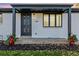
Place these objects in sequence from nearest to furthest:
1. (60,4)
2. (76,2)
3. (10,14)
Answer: (60,4)
(76,2)
(10,14)

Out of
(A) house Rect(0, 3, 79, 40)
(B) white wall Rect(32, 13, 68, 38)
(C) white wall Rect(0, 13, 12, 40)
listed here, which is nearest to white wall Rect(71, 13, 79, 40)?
(A) house Rect(0, 3, 79, 40)

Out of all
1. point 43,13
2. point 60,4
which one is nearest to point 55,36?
point 43,13

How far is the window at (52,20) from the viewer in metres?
26.5

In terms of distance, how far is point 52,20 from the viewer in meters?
26.7

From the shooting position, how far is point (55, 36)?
26.2m

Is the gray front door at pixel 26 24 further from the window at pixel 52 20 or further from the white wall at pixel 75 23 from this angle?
the white wall at pixel 75 23

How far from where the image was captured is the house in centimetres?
2578

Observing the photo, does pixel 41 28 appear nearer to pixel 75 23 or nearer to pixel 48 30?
pixel 48 30

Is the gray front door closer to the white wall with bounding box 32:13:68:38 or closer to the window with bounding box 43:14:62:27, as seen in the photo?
the white wall with bounding box 32:13:68:38

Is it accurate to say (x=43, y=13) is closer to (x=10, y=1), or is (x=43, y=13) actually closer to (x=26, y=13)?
(x=26, y=13)

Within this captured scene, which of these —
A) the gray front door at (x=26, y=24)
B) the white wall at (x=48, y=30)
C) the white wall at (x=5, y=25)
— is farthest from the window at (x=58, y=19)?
the white wall at (x=5, y=25)

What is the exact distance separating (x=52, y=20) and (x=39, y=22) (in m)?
1.35

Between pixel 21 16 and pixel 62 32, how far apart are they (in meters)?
4.30

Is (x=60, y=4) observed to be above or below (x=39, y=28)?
above
